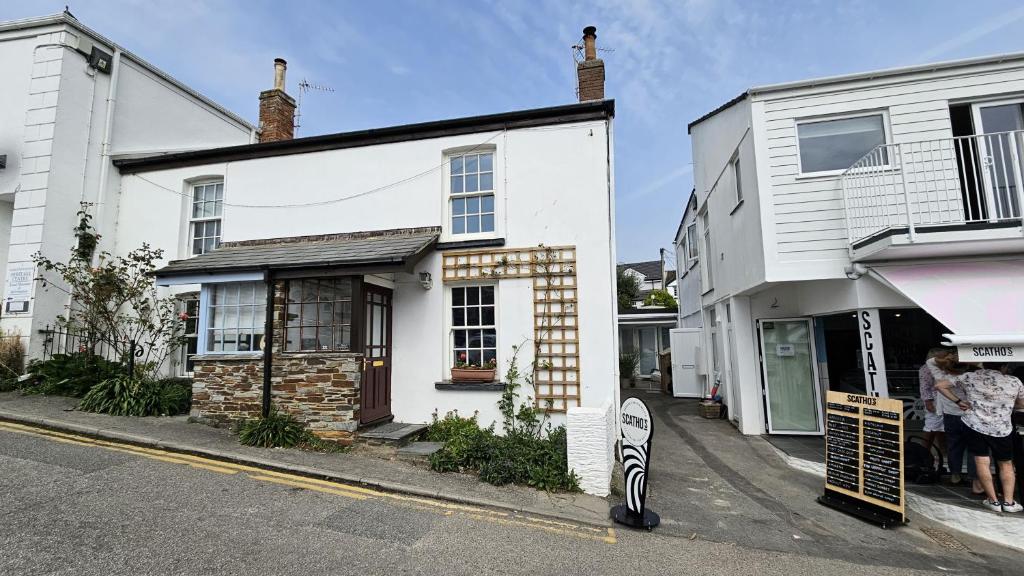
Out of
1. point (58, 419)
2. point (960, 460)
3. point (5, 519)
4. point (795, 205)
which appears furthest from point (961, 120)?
point (58, 419)

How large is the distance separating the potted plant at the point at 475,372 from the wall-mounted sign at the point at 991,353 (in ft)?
21.1

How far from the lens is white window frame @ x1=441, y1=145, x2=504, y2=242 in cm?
845

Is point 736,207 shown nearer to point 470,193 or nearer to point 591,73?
point 591,73

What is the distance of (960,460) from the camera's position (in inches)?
250

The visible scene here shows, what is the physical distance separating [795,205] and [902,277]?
6.35 ft

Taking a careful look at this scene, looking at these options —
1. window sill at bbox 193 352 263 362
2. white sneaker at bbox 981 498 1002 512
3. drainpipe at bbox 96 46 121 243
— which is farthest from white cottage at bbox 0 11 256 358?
white sneaker at bbox 981 498 1002 512

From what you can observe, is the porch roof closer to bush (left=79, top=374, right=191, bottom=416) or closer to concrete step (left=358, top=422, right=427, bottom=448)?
bush (left=79, top=374, right=191, bottom=416)

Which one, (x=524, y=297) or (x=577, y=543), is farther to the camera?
(x=524, y=297)

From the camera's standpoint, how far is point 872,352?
7195 mm

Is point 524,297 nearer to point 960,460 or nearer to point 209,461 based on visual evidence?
point 209,461

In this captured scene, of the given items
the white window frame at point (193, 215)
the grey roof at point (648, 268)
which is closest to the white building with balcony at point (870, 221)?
the white window frame at point (193, 215)

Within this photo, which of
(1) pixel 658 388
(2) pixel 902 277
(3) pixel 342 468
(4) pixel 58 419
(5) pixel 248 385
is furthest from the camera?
(1) pixel 658 388

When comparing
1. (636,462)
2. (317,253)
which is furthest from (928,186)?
(317,253)

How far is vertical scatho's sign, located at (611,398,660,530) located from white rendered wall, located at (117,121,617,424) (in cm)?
211
